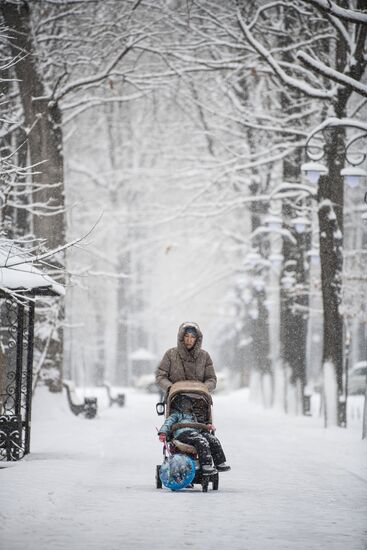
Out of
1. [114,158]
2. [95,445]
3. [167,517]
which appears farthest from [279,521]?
[114,158]

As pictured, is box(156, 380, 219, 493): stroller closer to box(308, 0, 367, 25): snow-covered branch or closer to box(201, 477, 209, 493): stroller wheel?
box(201, 477, 209, 493): stroller wheel

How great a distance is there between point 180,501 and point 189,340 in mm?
1963

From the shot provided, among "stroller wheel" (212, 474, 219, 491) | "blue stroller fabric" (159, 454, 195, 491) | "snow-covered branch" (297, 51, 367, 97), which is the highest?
"snow-covered branch" (297, 51, 367, 97)

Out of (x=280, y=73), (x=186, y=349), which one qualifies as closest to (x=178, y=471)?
(x=186, y=349)

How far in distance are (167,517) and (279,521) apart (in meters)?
1.00

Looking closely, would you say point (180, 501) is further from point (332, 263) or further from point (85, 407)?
point (85, 407)

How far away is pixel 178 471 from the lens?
11.8 m

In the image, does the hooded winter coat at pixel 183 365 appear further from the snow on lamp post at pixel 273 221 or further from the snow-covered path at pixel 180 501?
the snow on lamp post at pixel 273 221

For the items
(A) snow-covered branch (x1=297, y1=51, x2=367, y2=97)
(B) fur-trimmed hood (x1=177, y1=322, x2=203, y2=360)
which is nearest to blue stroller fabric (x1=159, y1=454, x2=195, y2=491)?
(B) fur-trimmed hood (x1=177, y1=322, x2=203, y2=360)

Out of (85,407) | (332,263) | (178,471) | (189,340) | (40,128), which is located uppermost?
(40,128)

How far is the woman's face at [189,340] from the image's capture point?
474 inches

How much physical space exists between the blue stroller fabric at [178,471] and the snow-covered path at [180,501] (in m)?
0.12

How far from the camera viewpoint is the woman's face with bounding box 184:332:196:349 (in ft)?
39.5

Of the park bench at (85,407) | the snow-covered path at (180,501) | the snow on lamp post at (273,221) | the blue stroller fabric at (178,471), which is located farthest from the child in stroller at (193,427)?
the park bench at (85,407)
